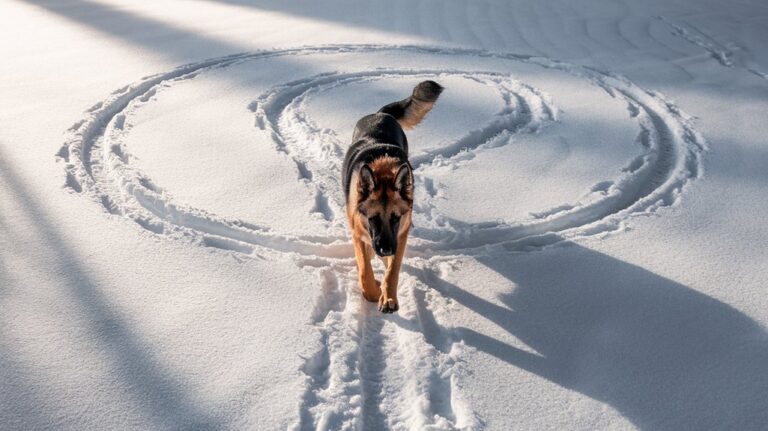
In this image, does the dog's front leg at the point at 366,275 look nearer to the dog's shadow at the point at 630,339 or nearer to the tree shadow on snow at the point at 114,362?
the dog's shadow at the point at 630,339

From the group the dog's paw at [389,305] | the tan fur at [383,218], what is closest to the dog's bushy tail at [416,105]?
the tan fur at [383,218]

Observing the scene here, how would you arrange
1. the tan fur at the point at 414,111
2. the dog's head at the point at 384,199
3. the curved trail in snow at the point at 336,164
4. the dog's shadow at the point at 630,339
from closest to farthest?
the dog's shadow at the point at 630,339 → the dog's head at the point at 384,199 → the curved trail in snow at the point at 336,164 → the tan fur at the point at 414,111

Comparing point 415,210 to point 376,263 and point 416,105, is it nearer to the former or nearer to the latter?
point 376,263

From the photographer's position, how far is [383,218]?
12.8 feet

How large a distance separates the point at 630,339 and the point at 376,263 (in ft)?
5.94

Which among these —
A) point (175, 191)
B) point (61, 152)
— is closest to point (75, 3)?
point (61, 152)

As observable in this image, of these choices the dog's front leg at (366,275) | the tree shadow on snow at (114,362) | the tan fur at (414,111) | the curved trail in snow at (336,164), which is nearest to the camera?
the tree shadow on snow at (114,362)

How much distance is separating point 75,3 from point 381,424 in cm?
1180

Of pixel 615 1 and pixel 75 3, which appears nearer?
pixel 75 3

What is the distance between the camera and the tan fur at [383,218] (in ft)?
13.0

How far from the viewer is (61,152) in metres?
6.02

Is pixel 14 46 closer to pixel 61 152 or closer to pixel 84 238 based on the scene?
pixel 61 152

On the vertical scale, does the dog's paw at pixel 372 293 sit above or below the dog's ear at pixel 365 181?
below

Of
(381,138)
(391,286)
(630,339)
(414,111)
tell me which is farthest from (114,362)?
(414,111)
